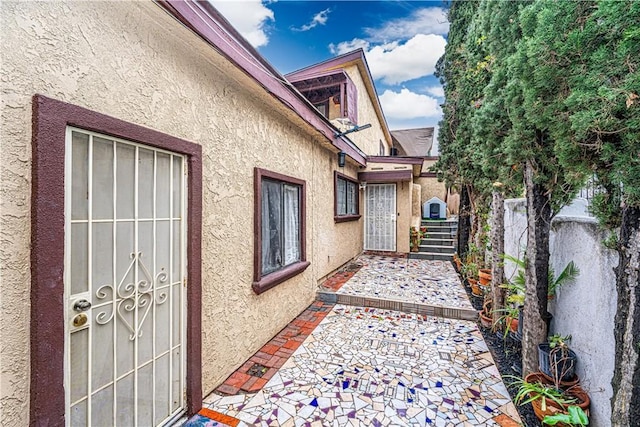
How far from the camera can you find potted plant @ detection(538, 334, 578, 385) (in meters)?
2.81

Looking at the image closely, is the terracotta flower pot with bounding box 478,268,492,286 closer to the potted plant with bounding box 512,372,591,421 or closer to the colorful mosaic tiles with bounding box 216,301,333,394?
the potted plant with bounding box 512,372,591,421

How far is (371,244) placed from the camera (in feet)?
35.5

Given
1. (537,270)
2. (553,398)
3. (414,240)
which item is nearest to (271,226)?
Answer: (537,270)

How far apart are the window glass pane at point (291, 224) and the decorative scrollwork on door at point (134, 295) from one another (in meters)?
2.56

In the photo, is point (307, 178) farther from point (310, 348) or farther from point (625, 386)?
point (625, 386)

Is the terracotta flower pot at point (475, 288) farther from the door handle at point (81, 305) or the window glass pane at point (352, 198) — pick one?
the door handle at point (81, 305)

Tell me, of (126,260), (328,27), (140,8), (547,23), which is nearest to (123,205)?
(126,260)

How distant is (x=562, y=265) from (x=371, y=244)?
7.46 metres

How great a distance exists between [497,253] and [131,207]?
559cm

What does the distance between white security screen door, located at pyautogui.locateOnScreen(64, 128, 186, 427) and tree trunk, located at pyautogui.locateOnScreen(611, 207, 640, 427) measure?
11.4 feet

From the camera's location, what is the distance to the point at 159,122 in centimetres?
238

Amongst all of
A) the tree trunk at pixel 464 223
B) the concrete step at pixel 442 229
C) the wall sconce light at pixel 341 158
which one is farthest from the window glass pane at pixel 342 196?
the concrete step at pixel 442 229

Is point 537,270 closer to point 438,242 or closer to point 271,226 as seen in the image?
point 271,226

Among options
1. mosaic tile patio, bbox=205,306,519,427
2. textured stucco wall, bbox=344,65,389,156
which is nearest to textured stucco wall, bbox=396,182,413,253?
textured stucco wall, bbox=344,65,389,156
